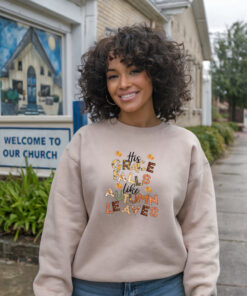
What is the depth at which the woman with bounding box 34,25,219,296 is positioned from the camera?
5.32 feet

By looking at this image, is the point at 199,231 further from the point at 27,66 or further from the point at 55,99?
the point at 55,99

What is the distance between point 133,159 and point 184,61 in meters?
0.59

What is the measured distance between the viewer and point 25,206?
4.18m

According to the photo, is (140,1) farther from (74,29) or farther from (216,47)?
(216,47)

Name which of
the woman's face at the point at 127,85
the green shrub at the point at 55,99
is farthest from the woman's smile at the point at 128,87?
the green shrub at the point at 55,99

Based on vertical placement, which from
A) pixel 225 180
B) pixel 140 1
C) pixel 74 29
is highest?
pixel 140 1

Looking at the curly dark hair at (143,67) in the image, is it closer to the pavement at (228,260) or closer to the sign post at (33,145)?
the pavement at (228,260)

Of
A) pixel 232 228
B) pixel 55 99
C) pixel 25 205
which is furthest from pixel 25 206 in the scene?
pixel 55 99

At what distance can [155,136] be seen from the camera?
174cm

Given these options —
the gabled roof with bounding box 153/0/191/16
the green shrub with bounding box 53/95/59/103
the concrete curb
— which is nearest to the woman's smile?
the concrete curb

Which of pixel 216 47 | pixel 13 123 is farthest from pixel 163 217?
pixel 216 47

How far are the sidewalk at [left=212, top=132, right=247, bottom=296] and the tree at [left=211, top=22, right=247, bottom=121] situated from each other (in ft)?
83.0

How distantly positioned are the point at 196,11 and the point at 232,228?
13.5m

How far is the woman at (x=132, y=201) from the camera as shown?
1620 millimetres
